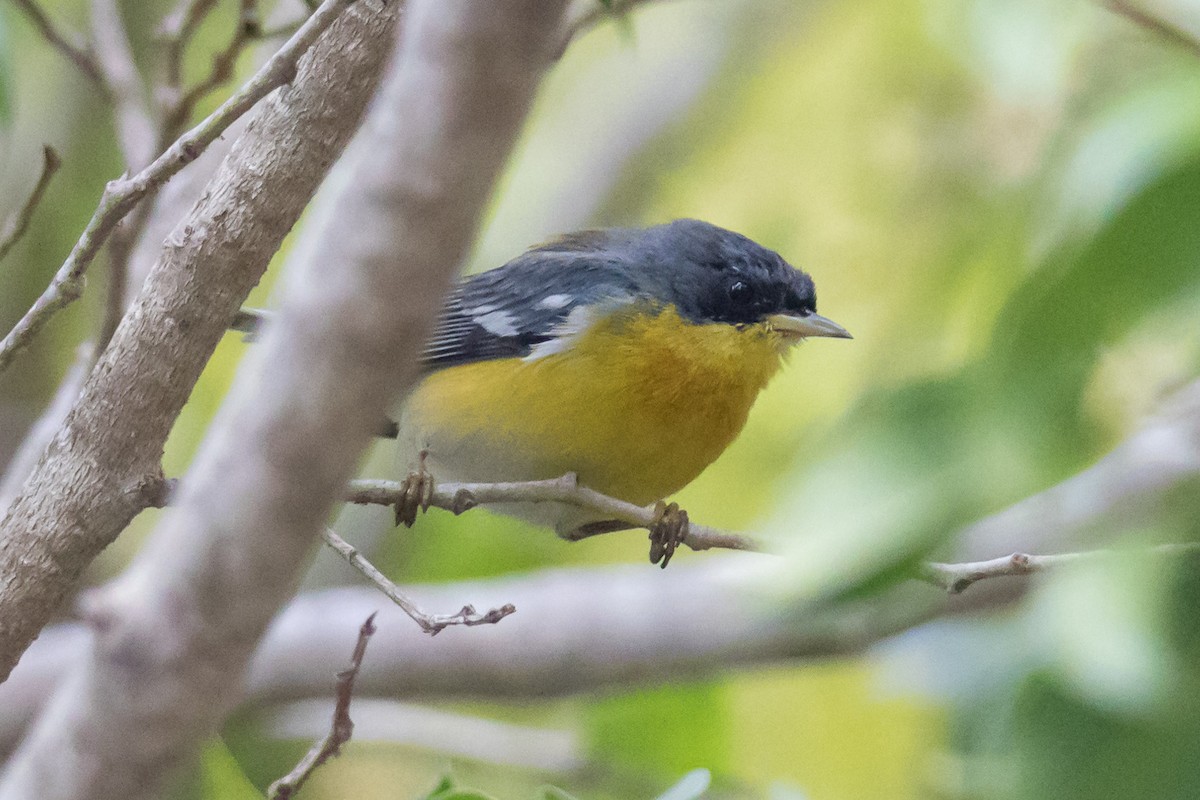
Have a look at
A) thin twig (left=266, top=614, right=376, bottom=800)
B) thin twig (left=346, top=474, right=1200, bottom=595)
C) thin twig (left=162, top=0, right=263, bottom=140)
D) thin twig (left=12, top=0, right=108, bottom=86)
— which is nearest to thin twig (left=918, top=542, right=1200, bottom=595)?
thin twig (left=346, top=474, right=1200, bottom=595)

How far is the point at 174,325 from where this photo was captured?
2287mm

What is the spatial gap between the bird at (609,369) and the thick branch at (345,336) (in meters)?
2.12

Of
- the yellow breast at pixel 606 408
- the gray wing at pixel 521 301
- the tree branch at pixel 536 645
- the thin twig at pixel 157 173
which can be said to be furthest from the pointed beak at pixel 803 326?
the thin twig at pixel 157 173

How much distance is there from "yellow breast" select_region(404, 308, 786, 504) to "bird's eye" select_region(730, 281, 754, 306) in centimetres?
13

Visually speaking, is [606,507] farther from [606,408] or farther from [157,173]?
[157,173]

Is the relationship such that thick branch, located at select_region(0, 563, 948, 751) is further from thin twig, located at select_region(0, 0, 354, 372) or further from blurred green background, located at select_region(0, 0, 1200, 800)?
thin twig, located at select_region(0, 0, 354, 372)

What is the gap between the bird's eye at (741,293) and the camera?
407 cm

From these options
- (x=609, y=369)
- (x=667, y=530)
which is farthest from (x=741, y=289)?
(x=667, y=530)

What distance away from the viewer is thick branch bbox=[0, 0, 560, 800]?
117 centimetres

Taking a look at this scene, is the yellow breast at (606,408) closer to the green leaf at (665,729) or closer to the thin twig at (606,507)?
the thin twig at (606,507)

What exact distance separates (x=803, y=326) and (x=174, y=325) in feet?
7.23

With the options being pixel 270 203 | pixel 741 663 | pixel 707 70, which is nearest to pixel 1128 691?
pixel 270 203

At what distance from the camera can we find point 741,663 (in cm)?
496

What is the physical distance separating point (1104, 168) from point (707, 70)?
5608 millimetres
